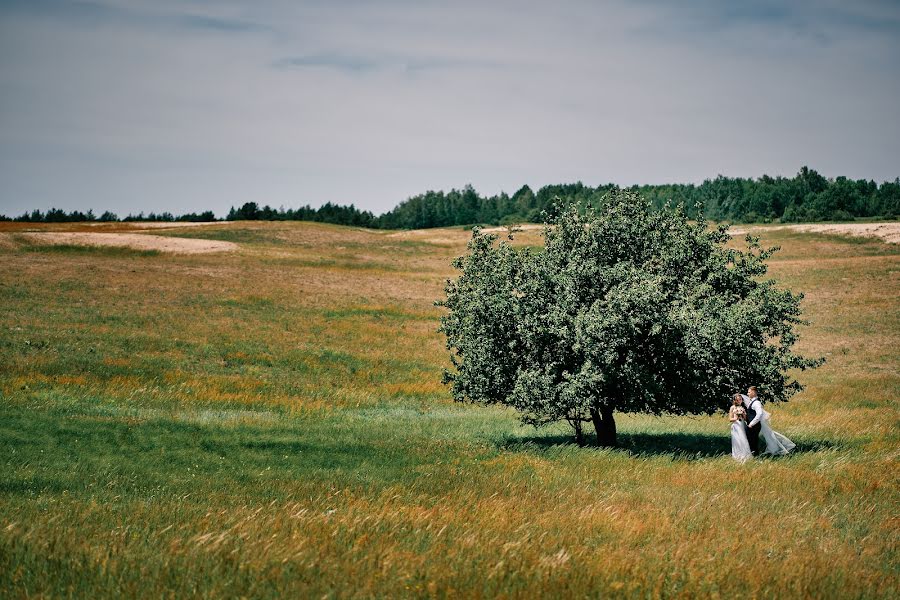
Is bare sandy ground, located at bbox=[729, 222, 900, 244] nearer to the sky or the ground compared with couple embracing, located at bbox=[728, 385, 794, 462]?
nearer to the sky

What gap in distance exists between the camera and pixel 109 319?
4441 centimetres

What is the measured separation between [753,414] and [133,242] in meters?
79.3

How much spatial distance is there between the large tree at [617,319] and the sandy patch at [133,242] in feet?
222

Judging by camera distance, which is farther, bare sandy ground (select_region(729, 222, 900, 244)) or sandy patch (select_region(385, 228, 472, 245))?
sandy patch (select_region(385, 228, 472, 245))

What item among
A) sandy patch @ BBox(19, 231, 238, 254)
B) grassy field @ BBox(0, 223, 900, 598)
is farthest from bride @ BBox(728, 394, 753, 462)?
sandy patch @ BBox(19, 231, 238, 254)

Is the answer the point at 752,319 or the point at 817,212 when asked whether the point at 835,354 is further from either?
the point at 817,212

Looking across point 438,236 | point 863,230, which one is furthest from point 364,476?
point 438,236

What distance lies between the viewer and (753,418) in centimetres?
2083

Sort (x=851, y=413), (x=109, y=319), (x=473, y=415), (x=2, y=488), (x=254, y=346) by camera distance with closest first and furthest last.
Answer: (x=2, y=488), (x=851, y=413), (x=473, y=415), (x=254, y=346), (x=109, y=319)

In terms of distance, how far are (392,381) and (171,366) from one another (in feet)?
36.6

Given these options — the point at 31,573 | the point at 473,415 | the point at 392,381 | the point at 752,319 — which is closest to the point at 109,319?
the point at 392,381

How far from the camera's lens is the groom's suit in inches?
808

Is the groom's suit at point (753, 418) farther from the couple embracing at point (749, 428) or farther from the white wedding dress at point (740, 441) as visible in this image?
the white wedding dress at point (740, 441)

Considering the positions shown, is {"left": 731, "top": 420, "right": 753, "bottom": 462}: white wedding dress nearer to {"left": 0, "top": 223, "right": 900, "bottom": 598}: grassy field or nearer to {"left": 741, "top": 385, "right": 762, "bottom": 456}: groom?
{"left": 741, "top": 385, "right": 762, "bottom": 456}: groom
